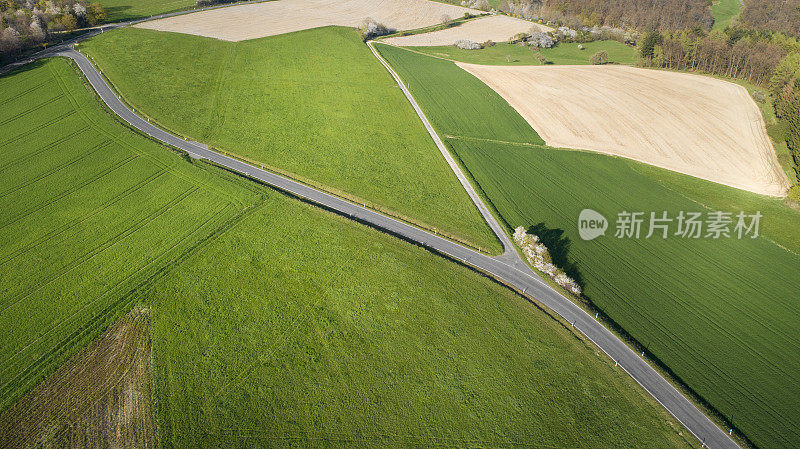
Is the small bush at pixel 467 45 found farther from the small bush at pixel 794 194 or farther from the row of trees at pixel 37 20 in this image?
the row of trees at pixel 37 20

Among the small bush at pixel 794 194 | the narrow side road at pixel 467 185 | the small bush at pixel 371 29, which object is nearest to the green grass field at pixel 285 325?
the narrow side road at pixel 467 185

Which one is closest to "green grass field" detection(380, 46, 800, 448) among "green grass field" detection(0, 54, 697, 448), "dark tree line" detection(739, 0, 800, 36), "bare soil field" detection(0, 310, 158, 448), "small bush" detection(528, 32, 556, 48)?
"green grass field" detection(0, 54, 697, 448)

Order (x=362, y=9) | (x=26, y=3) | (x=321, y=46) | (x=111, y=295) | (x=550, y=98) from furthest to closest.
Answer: (x=362, y=9)
(x=321, y=46)
(x=26, y=3)
(x=550, y=98)
(x=111, y=295)

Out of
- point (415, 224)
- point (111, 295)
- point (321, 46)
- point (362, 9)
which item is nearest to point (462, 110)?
point (415, 224)

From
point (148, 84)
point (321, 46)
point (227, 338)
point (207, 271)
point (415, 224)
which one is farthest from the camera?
point (321, 46)

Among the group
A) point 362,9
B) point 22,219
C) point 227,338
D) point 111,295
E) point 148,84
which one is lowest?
point 227,338

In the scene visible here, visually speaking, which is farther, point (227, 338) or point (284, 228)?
point (284, 228)

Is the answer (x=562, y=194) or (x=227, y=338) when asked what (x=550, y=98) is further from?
(x=227, y=338)

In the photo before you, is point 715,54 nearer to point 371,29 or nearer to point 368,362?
point 371,29
